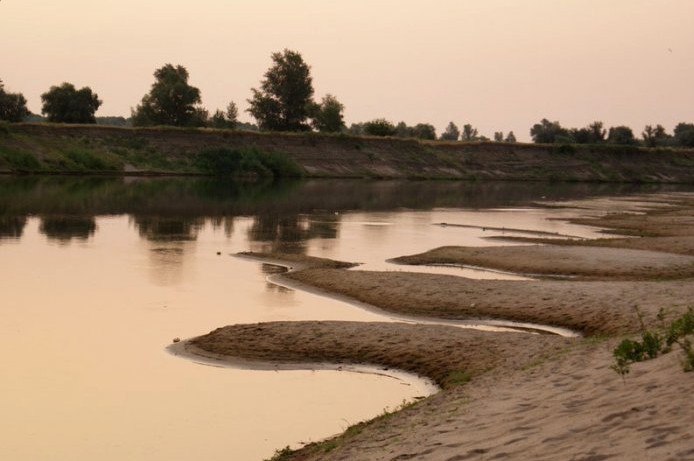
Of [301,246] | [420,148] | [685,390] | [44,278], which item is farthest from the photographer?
[420,148]

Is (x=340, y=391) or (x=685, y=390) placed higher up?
(x=685, y=390)

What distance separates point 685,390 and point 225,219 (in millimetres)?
39746

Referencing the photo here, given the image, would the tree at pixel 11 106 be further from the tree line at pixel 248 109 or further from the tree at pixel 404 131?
the tree at pixel 404 131

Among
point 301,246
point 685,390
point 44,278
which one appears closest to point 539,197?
point 301,246

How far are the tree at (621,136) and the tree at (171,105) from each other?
256ft

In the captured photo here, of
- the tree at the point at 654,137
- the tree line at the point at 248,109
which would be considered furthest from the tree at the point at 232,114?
the tree at the point at 654,137

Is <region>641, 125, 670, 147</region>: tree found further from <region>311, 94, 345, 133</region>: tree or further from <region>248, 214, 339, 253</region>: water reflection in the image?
<region>248, 214, 339, 253</region>: water reflection

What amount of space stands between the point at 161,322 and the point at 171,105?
115296 mm

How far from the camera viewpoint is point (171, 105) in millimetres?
133625

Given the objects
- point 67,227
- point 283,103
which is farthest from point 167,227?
point 283,103

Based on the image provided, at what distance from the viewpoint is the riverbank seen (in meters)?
93.8

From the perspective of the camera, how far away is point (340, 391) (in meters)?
16.2

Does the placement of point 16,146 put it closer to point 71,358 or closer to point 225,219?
point 225,219

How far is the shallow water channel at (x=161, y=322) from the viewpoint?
13875 millimetres
